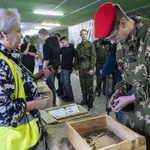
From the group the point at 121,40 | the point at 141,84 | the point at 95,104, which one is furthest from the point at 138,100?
the point at 95,104

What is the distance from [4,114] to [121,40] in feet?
2.28

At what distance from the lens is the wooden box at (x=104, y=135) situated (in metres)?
0.71

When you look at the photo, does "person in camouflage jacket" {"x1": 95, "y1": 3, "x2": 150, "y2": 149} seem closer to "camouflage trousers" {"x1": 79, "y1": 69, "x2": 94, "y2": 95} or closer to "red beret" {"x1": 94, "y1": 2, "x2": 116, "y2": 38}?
"red beret" {"x1": 94, "y1": 2, "x2": 116, "y2": 38}

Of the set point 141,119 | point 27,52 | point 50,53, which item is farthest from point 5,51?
point 27,52

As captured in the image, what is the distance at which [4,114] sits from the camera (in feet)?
2.53

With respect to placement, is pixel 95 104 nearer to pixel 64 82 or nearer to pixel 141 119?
pixel 64 82

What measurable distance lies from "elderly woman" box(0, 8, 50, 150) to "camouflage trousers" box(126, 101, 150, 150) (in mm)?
522

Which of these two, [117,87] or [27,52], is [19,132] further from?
[27,52]

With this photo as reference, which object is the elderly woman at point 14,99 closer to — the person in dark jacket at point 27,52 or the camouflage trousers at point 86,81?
the camouflage trousers at point 86,81

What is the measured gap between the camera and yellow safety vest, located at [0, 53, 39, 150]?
791mm

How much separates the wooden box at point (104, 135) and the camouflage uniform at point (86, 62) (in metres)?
2.40

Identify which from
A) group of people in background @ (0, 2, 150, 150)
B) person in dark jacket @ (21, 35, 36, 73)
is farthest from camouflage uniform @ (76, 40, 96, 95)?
group of people in background @ (0, 2, 150, 150)

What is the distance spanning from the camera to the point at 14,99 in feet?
2.68

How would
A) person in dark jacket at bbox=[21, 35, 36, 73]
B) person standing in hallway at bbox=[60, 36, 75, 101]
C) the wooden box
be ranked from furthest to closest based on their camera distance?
person in dark jacket at bbox=[21, 35, 36, 73]
person standing in hallway at bbox=[60, 36, 75, 101]
the wooden box
